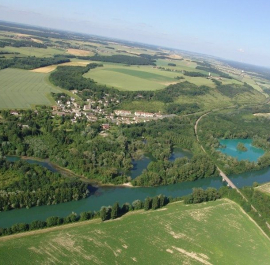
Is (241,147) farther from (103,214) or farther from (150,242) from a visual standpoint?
(103,214)

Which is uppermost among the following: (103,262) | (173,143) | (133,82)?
(133,82)

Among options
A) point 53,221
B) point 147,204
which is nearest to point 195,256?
point 147,204

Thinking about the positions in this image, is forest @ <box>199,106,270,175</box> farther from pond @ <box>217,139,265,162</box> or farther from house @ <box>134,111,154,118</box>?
house @ <box>134,111,154,118</box>

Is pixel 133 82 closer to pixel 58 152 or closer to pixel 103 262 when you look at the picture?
pixel 58 152

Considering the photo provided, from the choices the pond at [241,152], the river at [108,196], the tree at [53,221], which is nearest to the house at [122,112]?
the pond at [241,152]

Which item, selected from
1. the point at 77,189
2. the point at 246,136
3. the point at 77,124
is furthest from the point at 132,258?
the point at 246,136

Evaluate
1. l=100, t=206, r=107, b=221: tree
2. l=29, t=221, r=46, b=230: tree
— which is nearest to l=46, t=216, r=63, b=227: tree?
l=29, t=221, r=46, b=230: tree
